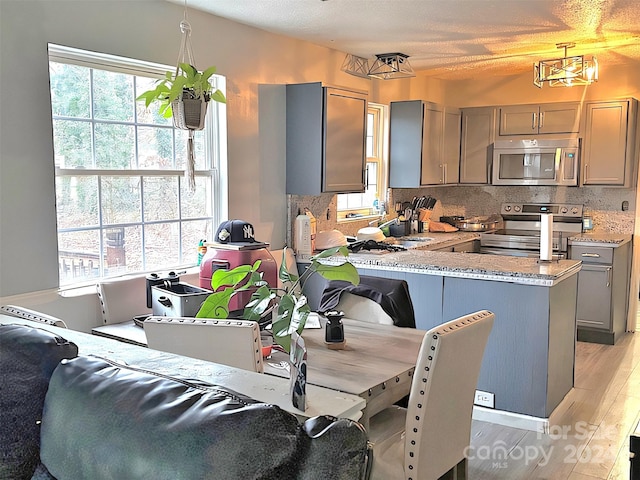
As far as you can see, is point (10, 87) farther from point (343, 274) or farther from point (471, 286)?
point (471, 286)

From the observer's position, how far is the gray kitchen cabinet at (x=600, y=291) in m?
5.37

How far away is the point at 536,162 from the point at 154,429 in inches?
219

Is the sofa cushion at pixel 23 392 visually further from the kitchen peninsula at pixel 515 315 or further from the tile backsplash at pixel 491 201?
the tile backsplash at pixel 491 201

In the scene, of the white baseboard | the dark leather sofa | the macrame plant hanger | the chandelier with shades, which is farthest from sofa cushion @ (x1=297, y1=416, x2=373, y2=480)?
the chandelier with shades

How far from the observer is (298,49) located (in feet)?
15.5

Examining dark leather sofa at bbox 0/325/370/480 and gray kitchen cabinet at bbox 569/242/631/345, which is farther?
gray kitchen cabinet at bbox 569/242/631/345

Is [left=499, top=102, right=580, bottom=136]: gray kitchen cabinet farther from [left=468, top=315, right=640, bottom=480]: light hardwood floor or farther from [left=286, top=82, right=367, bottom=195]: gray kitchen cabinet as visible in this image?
[left=468, top=315, right=640, bottom=480]: light hardwood floor

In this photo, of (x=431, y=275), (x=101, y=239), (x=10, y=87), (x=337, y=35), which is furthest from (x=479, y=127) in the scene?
(x=10, y=87)

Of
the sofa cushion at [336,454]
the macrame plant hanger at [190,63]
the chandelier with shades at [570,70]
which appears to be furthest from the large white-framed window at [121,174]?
the sofa cushion at [336,454]

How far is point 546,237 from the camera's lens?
3787 millimetres

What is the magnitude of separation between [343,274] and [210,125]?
256 centimetres

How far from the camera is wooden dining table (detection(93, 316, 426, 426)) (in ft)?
7.30

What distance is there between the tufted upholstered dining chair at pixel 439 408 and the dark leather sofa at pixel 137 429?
0.87 m

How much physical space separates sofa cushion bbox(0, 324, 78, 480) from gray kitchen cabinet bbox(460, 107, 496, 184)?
5.38m
